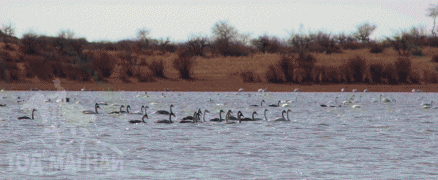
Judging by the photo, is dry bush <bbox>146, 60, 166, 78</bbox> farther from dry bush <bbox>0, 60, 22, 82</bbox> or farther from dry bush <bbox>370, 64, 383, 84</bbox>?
dry bush <bbox>370, 64, 383, 84</bbox>

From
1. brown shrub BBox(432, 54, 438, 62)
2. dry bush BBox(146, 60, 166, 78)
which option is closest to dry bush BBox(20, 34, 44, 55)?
dry bush BBox(146, 60, 166, 78)

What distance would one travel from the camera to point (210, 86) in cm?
5666

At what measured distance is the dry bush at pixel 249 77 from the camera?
194 ft

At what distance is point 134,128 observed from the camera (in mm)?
21609

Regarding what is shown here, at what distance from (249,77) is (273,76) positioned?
2.31 metres

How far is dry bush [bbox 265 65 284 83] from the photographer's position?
2321 inches

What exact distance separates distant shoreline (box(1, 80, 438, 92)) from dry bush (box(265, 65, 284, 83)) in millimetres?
992

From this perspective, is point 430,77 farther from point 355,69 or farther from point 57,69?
point 57,69

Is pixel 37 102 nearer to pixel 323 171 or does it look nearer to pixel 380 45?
pixel 323 171

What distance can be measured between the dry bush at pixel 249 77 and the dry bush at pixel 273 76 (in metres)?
0.96

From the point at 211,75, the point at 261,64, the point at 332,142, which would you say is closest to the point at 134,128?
the point at 332,142

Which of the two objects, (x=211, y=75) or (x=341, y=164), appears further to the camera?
(x=211, y=75)

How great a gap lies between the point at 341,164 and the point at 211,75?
4832 cm

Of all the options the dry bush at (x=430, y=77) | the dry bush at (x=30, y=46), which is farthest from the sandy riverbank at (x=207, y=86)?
the dry bush at (x=30, y=46)
